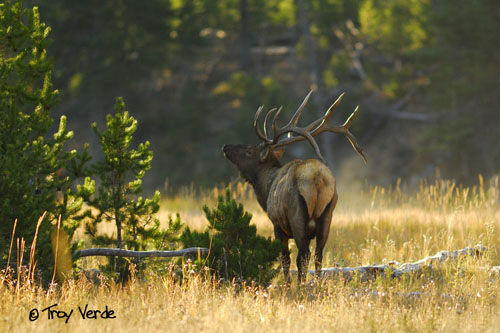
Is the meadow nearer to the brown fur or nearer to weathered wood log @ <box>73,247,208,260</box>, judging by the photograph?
weathered wood log @ <box>73,247,208,260</box>

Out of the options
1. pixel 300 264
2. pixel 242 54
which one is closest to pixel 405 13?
pixel 242 54

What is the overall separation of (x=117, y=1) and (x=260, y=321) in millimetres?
25555

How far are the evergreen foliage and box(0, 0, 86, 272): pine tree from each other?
1517mm

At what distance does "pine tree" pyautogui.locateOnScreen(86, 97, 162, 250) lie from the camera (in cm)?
729

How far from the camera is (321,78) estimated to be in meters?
29.5

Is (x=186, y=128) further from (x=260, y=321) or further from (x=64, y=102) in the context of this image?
(x=260, y=321)

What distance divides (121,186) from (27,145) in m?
1.36

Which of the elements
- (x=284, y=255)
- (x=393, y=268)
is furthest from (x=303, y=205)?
(x=393, y=268)

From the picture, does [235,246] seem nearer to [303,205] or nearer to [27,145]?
[303,205]

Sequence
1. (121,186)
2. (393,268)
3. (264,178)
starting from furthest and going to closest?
(264,178)
(393,268)
(121,186)

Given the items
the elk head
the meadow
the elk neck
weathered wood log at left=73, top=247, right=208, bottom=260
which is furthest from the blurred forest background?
weathered wood log at left=73, top=247, right=208, bottom=260

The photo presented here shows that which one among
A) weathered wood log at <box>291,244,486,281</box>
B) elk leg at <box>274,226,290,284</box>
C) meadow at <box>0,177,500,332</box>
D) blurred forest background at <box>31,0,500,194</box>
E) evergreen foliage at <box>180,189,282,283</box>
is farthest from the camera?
blurred forest background at <box>31,0,500,194</box>

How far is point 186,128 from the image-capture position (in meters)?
27.9

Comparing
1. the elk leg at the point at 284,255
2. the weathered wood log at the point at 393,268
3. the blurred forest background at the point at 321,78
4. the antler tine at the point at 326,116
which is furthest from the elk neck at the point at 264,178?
the blurred forest background at the point at 321,78
